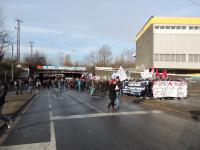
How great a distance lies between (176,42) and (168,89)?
63078 millimetres

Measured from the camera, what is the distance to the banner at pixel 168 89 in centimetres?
2773

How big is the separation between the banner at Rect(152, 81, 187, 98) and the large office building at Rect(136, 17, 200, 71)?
59.8 meters

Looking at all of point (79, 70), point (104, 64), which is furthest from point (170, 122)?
Result: point (104, 64)

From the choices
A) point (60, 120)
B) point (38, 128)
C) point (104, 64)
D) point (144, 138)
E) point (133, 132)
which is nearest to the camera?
point (144, 138)

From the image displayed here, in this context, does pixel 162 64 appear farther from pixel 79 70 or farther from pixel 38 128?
pixel 38 128

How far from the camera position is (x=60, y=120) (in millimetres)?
14398

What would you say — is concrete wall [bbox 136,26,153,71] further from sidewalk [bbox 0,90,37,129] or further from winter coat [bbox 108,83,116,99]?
winter coat [bbox 108,83,116,99]

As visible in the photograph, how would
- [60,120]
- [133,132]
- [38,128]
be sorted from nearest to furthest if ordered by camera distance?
[133,132] < [38,128] < [60,120]

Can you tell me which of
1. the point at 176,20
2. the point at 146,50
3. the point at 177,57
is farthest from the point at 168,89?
the point at 146,50

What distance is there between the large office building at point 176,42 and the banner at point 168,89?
59792 mm

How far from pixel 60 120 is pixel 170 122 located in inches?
167

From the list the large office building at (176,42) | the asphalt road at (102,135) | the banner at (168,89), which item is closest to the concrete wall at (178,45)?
the large office building at (176,42)

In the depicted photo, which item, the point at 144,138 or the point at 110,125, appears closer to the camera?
the point at 144,138

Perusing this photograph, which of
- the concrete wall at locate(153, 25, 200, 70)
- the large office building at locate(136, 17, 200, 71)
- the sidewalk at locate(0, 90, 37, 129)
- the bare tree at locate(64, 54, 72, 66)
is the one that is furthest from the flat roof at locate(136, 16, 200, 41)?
the bare tree at locate(64, 54, 72, 66)
